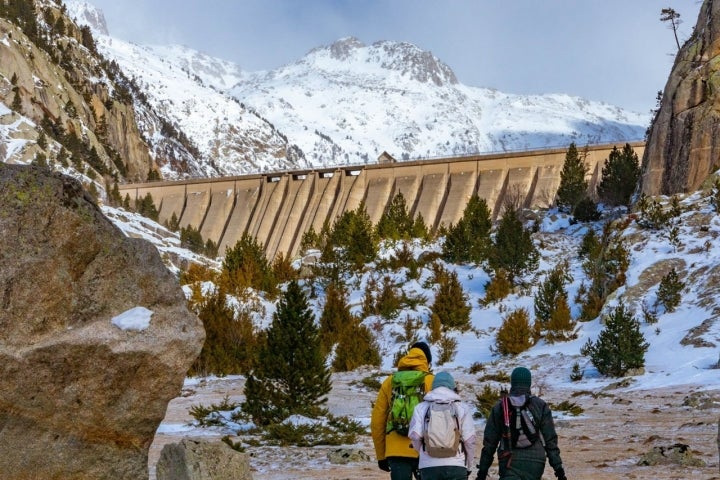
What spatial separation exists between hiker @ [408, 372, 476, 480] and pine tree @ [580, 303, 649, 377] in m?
13.8

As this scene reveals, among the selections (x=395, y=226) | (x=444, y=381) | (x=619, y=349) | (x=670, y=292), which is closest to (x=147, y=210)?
(x=395, y=226)

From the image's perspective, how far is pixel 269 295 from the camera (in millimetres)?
31016

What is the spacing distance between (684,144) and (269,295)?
1696 centimetres

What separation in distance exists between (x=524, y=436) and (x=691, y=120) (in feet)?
89.3

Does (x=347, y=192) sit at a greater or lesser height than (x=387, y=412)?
greater

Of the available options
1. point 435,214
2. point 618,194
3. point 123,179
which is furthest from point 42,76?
point 618,194

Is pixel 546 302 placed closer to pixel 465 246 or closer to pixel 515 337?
pixel 515 337

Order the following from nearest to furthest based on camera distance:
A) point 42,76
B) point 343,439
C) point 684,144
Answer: point 343,439
point 684,144
point 42,76

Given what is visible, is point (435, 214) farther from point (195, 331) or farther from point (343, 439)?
point (195, 331)

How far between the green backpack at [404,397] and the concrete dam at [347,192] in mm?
46818

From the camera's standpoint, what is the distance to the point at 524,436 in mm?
5020

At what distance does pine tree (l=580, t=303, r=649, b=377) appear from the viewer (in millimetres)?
17625

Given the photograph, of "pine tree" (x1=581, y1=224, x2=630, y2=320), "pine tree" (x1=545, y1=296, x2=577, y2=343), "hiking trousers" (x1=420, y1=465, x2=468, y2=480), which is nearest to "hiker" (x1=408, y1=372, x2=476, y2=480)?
"hiking trousers" (x1=420, y1=465, x2=468, y2=480)

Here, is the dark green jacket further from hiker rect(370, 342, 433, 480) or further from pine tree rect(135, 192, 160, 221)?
pine tree rect(135, 192, 160, 221)
